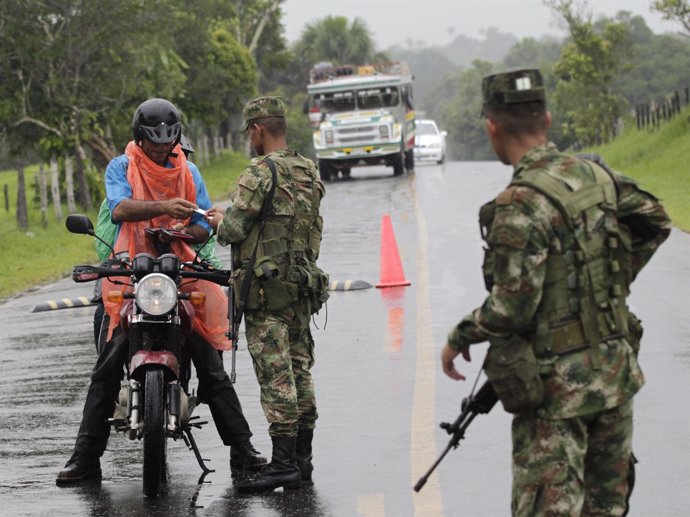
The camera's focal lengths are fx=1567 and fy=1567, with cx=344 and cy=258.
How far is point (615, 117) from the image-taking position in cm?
5169

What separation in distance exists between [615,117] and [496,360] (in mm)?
47720

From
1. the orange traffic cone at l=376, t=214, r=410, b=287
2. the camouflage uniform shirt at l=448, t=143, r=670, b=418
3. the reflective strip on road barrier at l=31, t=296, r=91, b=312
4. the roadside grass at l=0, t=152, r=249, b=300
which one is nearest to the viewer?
the camouflage uniform shirt at l=448, t=143, r=670, b=418

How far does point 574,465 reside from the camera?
4.93 m

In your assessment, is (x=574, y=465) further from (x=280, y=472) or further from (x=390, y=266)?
(x=390, y=266)

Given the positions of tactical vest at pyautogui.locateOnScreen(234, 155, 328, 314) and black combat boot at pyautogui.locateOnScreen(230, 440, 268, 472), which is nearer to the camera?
tactical vest at pyautogui.locateOnScreen(234, 155, 328, 314)

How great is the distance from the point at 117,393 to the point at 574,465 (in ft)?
12.0

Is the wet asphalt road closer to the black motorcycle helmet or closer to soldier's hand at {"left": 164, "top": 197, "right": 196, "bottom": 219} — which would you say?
soldier's hand at {"left": 164, "top": 197, "right": 196, "bottom": 219}

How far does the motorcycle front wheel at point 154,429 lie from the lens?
7262 mm

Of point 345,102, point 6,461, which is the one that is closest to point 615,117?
point 345,102

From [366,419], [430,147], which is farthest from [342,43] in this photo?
[366,419]

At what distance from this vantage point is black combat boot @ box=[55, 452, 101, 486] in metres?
7.99

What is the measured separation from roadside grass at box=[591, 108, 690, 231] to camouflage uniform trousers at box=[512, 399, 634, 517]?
20.2 meters

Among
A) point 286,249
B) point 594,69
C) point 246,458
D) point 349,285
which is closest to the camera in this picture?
point 286,249

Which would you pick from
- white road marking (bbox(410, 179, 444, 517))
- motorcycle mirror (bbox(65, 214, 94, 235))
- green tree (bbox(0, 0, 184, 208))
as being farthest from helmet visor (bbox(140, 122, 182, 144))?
green tree (bbox(0, 0, 184, 208))
